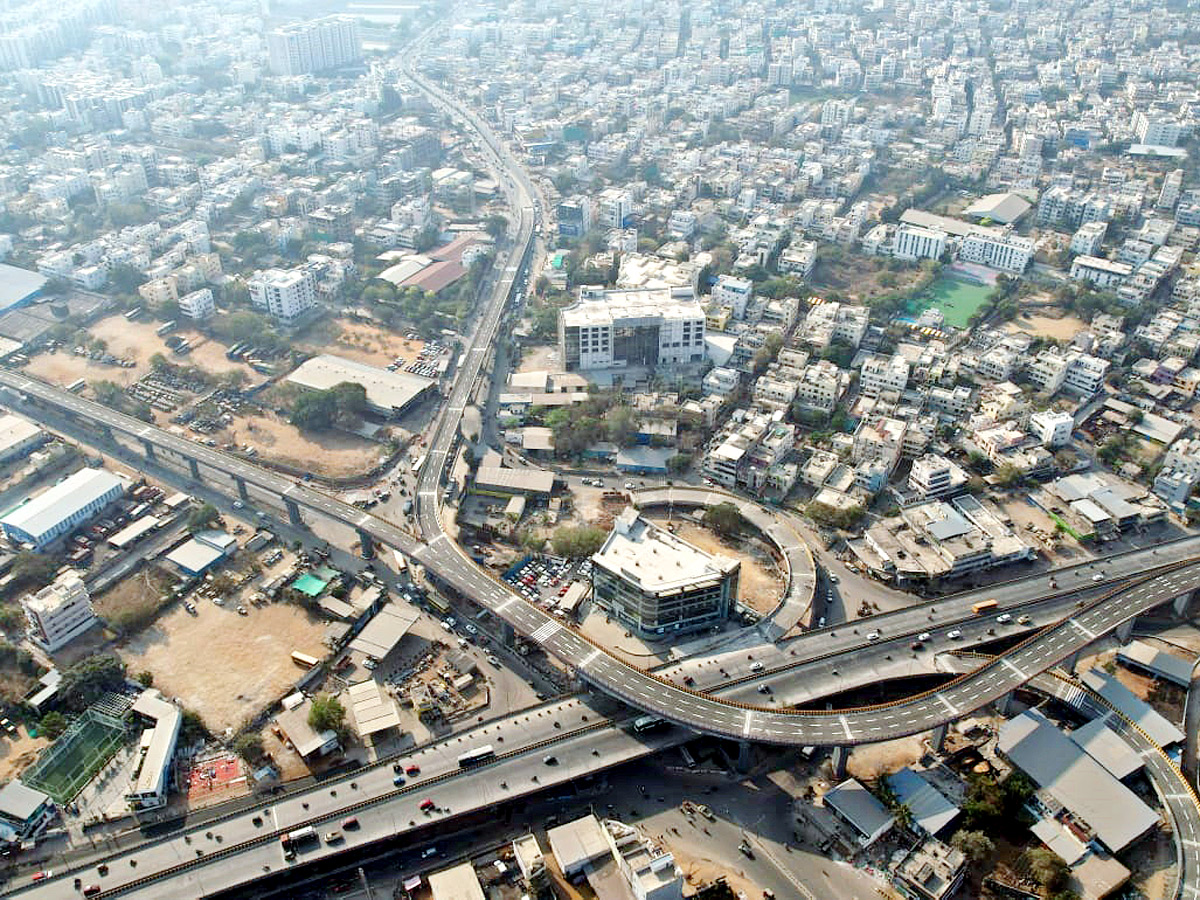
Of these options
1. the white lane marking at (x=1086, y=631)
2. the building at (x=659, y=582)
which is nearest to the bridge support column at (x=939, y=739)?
the white lane marking at (x=1086, y=631)

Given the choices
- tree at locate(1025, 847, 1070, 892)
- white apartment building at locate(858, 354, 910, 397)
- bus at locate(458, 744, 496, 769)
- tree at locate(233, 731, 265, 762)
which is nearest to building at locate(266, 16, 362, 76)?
white apartment building at locate(858, 354, 910, 397)

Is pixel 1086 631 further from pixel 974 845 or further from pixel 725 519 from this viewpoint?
pixel 725 519

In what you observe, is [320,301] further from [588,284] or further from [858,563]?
[858,563]

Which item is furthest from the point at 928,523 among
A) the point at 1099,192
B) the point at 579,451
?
the point at 1099,192

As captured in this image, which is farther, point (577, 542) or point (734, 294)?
point (734, 294)

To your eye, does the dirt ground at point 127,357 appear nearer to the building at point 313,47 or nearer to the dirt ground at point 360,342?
the dirt ground at point 360,342

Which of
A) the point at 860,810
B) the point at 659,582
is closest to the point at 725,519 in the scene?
the point at 659,582
